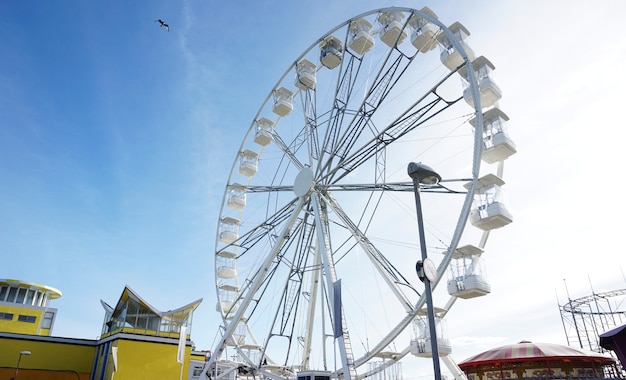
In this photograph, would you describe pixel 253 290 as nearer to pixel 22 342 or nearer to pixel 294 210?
pixel 294 210

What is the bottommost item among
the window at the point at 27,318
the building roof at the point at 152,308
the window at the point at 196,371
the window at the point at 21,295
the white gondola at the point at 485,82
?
the window at the point at 196,371

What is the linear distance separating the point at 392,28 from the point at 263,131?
9.87 meters

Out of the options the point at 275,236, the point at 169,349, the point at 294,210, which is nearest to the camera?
the point at 169,349

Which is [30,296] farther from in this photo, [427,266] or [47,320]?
[427,266]

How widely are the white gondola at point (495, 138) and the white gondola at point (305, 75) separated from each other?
34.7ft

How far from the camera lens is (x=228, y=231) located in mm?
27016

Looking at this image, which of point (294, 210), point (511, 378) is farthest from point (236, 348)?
point (511, 378)

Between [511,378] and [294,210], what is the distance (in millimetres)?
15448

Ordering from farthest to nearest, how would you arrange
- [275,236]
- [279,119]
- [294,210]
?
[279,119], [275,236], [294,210]

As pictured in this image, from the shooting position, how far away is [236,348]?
2219 cm

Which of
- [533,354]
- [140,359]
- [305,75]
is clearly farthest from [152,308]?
[533,354]

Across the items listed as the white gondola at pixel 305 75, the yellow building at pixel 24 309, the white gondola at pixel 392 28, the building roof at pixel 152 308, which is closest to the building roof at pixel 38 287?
the yellow building at pixel 24 309

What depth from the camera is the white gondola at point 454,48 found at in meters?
18.0

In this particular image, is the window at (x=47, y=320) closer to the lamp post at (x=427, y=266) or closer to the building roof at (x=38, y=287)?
the building roof at (x=38, y=287)
